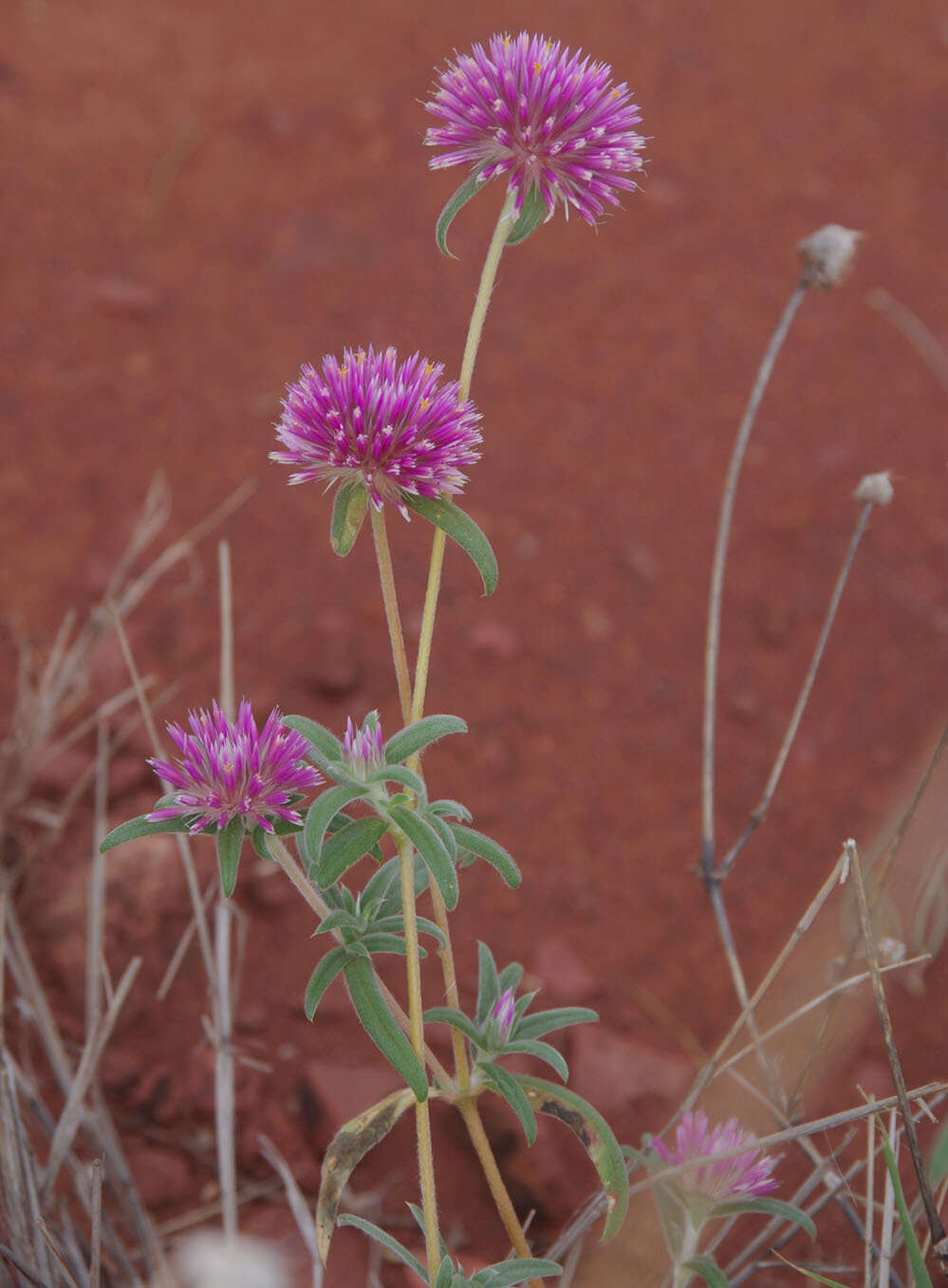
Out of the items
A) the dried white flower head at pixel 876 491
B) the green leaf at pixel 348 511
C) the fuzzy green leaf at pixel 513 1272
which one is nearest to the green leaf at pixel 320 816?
the green leaf at pixel 348 511

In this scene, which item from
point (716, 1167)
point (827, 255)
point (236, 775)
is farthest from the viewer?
point (827, 255)

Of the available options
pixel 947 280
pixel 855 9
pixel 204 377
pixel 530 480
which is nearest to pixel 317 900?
pixel 530 480

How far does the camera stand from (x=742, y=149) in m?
3.55

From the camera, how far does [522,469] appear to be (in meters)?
2.90

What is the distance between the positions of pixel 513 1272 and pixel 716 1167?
0.24 metres

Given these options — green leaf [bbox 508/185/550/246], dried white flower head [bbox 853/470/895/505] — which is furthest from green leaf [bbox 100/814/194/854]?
dried white flower head [bbox 853/470/895/505]

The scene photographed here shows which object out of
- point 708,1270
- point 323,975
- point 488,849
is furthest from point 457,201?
point 708,1270

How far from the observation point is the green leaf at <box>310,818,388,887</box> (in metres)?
1.15

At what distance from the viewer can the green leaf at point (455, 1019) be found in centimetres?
125

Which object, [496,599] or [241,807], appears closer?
[241,807]

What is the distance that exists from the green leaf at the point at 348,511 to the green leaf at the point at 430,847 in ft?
0.82

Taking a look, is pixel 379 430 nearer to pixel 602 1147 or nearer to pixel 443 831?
pixel 443 831

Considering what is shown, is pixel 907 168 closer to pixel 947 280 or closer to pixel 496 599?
pixel 947 280

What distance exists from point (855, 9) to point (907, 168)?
0.74 metres
